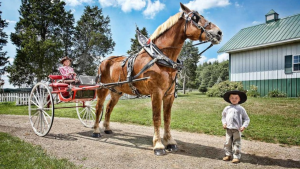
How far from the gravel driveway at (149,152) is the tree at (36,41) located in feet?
63.1

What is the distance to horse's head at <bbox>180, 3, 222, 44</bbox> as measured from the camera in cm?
392

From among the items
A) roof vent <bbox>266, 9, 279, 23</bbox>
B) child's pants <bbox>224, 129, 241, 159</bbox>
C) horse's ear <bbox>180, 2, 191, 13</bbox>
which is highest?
roof vent <bbox>266, 9, 279, 23</bbox>

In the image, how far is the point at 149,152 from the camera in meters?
4.41

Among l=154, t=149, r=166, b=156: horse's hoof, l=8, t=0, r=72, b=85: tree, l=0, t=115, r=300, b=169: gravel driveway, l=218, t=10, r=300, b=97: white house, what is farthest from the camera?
l=8, t=0, r=72, b=85: tree

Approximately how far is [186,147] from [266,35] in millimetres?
14388

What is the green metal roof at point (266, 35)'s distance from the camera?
45.8 ft

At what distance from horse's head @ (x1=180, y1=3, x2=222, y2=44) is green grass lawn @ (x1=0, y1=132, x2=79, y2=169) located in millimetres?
3408

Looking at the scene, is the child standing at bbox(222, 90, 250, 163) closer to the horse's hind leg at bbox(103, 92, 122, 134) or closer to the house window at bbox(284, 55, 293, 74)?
the horse's hind leg at bbox(103, 92, 122, 134)

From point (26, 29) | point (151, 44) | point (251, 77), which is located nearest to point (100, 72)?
point (151, 44)

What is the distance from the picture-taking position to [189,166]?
3.55 m

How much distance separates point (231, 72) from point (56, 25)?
72.1ft

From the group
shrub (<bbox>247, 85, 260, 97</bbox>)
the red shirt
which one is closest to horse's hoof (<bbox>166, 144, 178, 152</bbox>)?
the red shirt

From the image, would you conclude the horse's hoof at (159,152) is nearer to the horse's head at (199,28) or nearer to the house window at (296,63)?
the horse's head at (199,28)

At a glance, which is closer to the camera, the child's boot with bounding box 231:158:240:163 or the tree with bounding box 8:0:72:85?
the child's boot with bounding box 231:158:240:163
